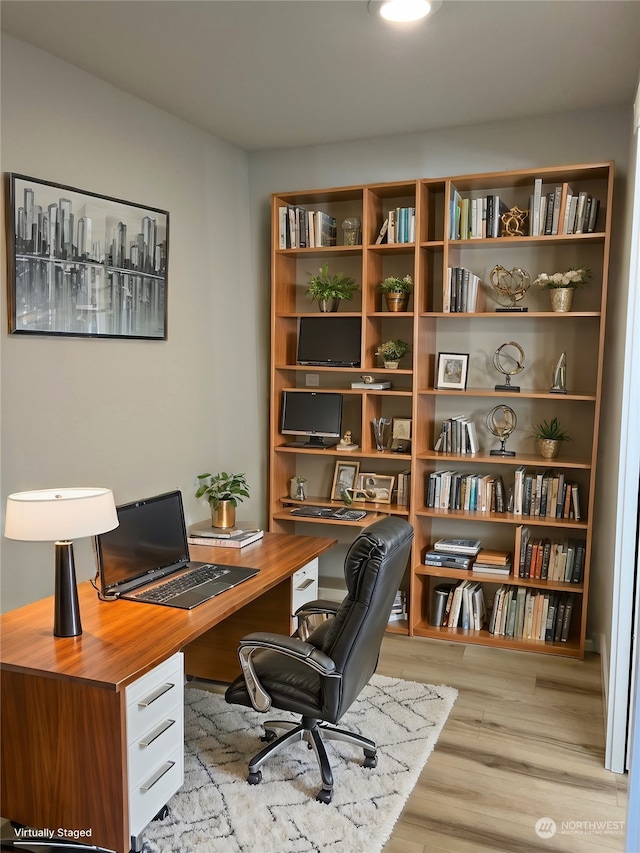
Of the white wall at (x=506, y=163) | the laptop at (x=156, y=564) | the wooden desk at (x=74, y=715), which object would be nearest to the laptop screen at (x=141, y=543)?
the laptop at (x=156, y=564)

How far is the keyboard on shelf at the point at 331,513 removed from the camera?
4152 mm

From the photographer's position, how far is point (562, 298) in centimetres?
379

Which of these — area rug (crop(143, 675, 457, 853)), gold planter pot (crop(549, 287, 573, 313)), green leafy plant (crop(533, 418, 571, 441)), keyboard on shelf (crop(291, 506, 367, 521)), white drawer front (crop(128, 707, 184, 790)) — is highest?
gold planter pot (crop(549, 287, 573, 313))

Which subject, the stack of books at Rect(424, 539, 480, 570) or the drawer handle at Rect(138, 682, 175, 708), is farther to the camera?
the stack of books at Rect(424, 539, 480, 570)

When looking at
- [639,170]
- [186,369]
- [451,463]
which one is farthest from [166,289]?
[639,170]

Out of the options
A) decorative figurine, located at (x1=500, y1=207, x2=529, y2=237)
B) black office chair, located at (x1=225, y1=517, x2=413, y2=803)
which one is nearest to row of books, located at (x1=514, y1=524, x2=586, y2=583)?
black office chair, located at (x1=225, y1=517, x2=413, y2=803)

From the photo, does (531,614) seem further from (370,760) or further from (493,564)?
(370,760)

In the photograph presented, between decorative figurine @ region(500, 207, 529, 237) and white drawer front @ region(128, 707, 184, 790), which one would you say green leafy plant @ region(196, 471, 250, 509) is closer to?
white drawer front @ region(128, 707, 184, 790)

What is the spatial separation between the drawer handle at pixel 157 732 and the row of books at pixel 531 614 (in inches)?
87.7

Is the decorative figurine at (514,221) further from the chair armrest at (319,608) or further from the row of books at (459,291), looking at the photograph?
the chair armrest at (319,608)

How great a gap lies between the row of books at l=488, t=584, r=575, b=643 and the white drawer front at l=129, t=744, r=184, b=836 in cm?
217

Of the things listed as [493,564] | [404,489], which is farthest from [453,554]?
[404,489]

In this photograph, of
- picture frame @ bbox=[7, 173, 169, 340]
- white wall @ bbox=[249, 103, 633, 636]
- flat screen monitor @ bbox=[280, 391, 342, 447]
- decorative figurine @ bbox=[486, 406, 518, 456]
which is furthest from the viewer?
flat screen monitor @ bbox=[280, 391, 342, 447]

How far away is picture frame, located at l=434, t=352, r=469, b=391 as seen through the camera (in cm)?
412
